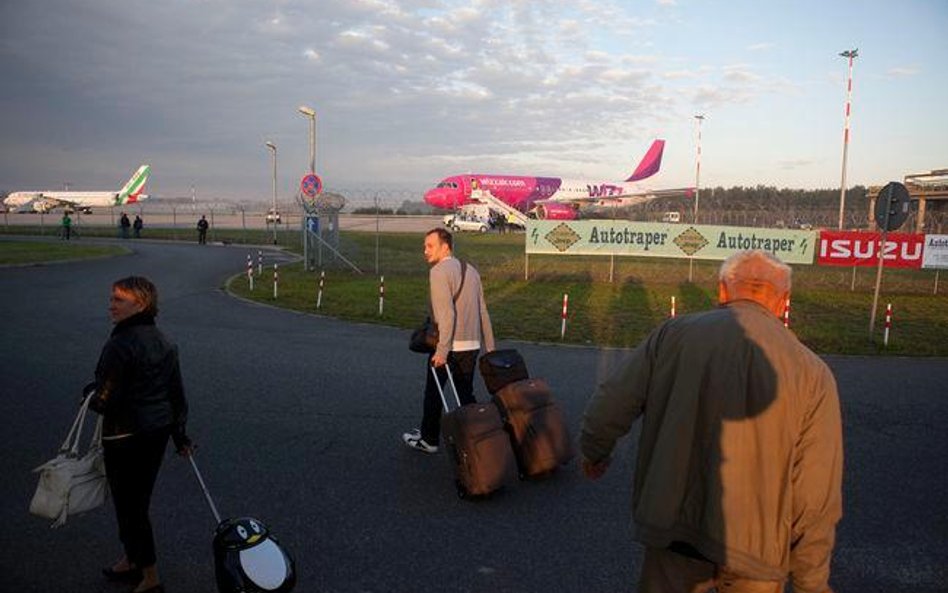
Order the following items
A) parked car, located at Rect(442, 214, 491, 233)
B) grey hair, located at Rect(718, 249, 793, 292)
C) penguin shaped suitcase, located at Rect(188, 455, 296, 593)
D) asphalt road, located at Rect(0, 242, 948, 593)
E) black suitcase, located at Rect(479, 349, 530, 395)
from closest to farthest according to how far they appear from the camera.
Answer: grey hair, located at Rect(718, 249, 793, 292) < penguin shaped suitcase, located at Rect(188, 455, 296, 593) < asphalt road, located at Rect(0, 242, 948, 593) < black suitcase, located at Rect(479, 349, 530, 395) < parked car, located at Rect(442, 214, 491, 233)

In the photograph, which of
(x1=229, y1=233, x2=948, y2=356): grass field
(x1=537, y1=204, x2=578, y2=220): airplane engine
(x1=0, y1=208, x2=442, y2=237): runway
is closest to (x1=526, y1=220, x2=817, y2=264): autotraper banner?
(x1=229, y1=233, x2=948, y2=356): grass field

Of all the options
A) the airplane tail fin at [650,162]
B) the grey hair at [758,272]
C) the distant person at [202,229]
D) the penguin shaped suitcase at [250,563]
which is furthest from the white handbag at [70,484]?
the airplane tail fin at [650,162]

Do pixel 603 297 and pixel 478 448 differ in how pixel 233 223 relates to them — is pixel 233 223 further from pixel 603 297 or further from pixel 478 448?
pixel 478 448

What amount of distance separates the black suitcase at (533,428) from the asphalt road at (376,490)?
204 mm

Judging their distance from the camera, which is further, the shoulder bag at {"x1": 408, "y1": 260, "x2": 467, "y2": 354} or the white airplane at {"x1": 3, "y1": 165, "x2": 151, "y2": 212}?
the white airplane at {"x1": 3, "y1": 165, "x2": 151, "y2": 212}

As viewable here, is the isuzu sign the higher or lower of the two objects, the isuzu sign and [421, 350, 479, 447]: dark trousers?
the higher

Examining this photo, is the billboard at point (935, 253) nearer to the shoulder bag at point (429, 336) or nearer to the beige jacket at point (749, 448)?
the shoulder bag at point (429, 336)

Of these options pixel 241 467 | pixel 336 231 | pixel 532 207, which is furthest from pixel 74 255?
pixel 532 207

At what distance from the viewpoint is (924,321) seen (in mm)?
13625

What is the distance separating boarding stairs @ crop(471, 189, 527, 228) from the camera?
4721 cm

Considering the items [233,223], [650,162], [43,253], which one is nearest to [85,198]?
[233,223]

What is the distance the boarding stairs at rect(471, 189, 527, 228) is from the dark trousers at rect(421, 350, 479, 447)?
1623 inches

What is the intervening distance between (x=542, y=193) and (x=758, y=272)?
52.4 metres

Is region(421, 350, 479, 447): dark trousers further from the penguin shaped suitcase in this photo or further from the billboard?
the billboard
